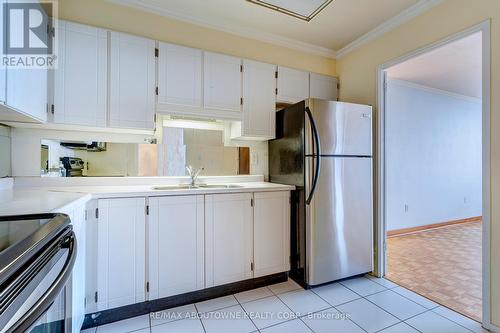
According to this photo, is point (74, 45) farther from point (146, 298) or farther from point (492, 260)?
point (492, 260)

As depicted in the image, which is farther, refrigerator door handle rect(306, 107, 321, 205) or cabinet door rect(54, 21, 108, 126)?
refrigerator door handle rect(306, 107, 321, 205)

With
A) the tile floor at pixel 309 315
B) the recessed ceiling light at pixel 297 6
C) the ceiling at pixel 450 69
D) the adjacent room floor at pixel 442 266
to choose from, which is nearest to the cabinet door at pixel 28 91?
the tile floor at pixel 309 315

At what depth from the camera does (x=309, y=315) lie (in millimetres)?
1796

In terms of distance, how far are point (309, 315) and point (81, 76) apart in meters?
2.58

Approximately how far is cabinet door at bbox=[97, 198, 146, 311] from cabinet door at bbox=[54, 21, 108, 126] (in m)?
0.77

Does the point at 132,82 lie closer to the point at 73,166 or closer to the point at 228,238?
the point at 73,166

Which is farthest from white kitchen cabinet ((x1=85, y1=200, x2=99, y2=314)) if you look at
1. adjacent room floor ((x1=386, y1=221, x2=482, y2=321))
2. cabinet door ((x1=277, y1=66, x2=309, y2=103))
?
adjacent room floor ((x1=386, y1=221, x2=482, y2=321))

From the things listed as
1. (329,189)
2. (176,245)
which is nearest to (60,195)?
(176,245)

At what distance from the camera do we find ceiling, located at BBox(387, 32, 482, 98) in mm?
2728

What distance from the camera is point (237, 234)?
82.3 inches

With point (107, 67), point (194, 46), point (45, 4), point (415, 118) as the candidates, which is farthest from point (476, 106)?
point (45, 4)

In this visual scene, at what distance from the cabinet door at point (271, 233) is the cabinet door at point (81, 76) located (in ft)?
5.07

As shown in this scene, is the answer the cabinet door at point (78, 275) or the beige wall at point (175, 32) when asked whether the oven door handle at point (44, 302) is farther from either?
the beige wall at point (175, 32)

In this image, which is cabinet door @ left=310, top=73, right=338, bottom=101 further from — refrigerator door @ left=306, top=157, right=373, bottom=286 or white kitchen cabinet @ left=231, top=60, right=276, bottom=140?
refrigerator door @ left=306, top=157, right=373, bottom=286
